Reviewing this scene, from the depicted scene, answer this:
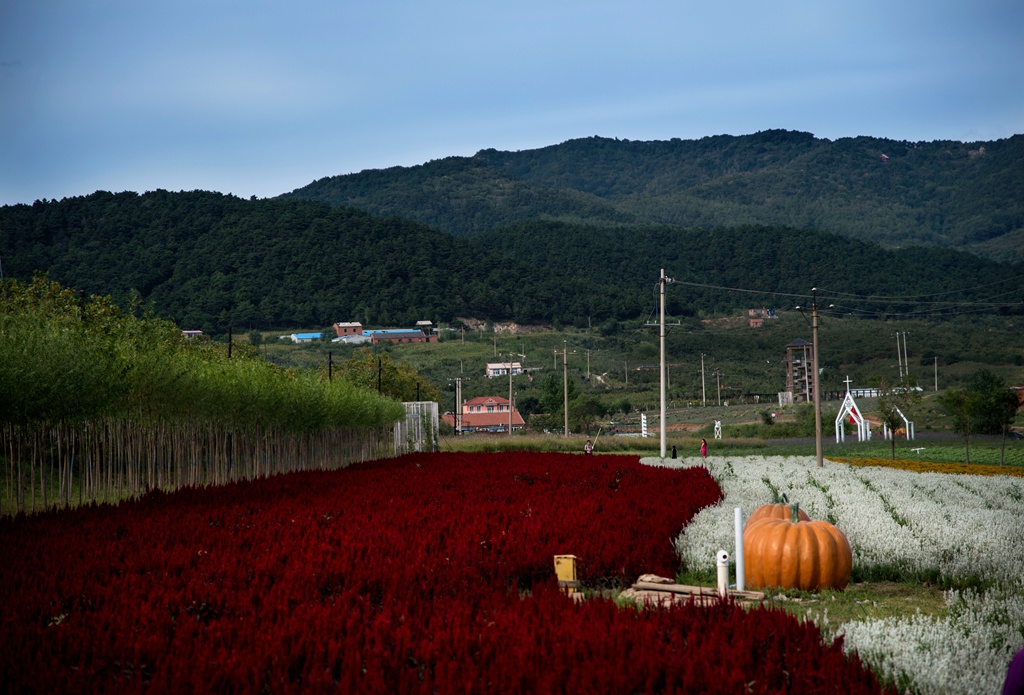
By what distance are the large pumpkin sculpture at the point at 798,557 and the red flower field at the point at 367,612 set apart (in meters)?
1.04

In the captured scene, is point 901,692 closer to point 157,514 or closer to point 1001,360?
point 157,514

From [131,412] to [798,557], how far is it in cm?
1520

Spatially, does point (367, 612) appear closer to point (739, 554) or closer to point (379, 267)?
point (739, 554)

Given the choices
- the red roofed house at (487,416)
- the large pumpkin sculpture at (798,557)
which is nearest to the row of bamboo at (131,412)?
the large pumpkin sculpture at (798,557)

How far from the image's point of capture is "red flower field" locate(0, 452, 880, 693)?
5.53 metres

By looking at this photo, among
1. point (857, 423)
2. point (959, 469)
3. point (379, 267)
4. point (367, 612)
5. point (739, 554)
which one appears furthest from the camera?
point (379, 267)

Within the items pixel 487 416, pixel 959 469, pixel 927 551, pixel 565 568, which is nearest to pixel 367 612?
pixel 565 568

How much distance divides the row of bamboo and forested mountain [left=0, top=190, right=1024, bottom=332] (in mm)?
83602

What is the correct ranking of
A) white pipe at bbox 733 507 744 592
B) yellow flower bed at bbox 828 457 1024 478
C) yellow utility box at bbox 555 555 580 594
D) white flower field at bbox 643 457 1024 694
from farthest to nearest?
yellow flower bed at bbox 828 457 1024 478
yellow utility box at bbox 555 555 580 594
white pipe at bbox 733 507 744 592
white flower field at bbox 643 457 1024 694

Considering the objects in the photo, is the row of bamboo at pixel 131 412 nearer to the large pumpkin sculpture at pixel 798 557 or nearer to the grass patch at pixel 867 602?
the large pumpkin sculpture at pixel 798 557

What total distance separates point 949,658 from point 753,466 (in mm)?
25026

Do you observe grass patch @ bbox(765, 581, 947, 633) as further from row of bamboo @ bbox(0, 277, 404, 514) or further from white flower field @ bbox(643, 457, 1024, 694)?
row of bamboo @ bbox(0, 277, 404, 514)

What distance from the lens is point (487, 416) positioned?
99562 millimetres

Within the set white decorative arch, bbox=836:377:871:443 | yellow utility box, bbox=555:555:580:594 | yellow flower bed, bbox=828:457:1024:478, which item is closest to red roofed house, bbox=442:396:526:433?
white decorative arch, bbox=836:377:871:443
